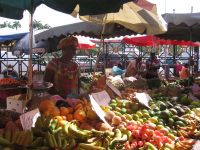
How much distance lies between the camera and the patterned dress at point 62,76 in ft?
16.1

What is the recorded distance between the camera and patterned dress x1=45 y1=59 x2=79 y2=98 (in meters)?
4.89

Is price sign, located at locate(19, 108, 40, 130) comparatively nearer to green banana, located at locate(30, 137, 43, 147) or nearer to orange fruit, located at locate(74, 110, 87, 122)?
green banana, located at locate(30, 137, 43, 147)

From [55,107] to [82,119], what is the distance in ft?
1.10

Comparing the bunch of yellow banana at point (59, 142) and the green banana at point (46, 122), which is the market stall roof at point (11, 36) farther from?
the bunch of yellow banana at point (59, 142)

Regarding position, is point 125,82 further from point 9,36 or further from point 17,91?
point 9,36

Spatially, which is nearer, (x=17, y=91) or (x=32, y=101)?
(x=32, y=101)

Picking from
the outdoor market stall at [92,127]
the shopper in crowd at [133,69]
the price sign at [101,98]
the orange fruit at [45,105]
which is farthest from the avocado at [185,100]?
the shopper in crowd at [133,69]

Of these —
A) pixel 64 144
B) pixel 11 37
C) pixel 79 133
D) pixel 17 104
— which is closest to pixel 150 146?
pixel 79 133

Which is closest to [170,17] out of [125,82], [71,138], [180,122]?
[125,82]

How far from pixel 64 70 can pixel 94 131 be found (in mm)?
2070

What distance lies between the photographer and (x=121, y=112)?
411cm

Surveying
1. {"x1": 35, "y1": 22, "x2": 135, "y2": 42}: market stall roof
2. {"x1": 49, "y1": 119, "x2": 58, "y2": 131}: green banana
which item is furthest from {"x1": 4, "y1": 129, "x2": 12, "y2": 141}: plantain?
{"x1": 35, "y1": 22, "x2": 135, "y2": 42}: market stall roof

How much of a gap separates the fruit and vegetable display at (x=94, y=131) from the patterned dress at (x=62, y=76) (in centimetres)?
95

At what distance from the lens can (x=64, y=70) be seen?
494cm
